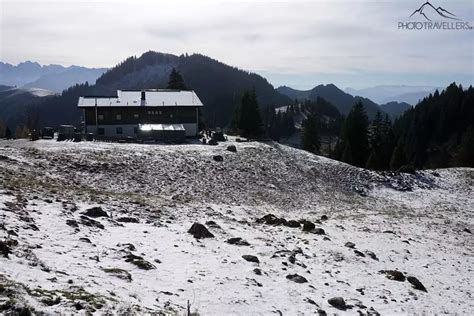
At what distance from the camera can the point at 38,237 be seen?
12945 mm

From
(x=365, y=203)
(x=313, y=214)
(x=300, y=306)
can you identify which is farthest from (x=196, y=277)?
(x=365, y=203)

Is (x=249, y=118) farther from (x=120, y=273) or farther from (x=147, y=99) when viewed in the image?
(x=120, y=273)

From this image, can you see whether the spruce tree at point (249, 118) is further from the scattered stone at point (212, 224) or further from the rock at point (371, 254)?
the rock at point (371, 254)

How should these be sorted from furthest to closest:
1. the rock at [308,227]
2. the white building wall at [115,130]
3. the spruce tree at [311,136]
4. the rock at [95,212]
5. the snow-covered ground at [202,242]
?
the spruce tree at [311,136]
the white building wall at [115,130]
the rock at [308,227]
the rock at [95,212]
the snow-covered ground at [202,242]

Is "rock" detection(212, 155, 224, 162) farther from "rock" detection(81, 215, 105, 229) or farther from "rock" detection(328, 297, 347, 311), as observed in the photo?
"rock" detection(328, 297, 347, 311)

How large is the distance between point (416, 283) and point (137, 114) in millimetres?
48500

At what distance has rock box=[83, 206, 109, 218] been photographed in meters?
17.5

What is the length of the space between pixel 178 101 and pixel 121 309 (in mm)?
52953

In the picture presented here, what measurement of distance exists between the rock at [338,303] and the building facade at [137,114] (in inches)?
1615

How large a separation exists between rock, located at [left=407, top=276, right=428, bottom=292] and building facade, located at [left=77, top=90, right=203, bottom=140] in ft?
129

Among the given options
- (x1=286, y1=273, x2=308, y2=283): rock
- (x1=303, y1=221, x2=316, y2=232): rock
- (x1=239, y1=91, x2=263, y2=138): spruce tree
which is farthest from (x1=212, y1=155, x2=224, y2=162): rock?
(x1=239, y1=91, x2=263, y2=138): spruce tree

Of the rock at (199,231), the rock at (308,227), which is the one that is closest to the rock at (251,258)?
the rock at (199,231)

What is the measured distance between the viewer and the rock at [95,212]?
17531mm

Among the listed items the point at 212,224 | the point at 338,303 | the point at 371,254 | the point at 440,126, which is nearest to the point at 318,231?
the point at 371,254
